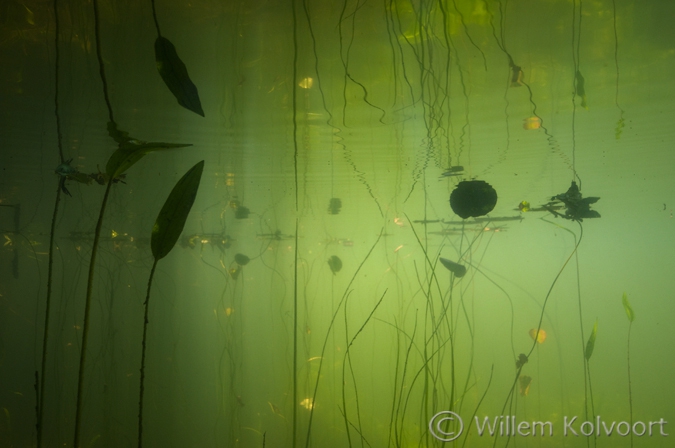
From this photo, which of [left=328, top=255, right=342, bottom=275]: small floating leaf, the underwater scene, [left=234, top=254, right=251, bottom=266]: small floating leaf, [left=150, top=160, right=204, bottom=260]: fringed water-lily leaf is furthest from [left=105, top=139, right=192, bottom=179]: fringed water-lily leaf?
[left=328, top=255, right=342, bottom=275]: small floating leaf

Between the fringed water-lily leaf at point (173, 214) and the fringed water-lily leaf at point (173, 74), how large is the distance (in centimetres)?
37

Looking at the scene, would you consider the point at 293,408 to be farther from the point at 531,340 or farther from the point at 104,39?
the point at 104,39

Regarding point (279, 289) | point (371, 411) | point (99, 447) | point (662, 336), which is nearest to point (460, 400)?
point (371, 411)

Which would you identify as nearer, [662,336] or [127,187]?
[127,187]

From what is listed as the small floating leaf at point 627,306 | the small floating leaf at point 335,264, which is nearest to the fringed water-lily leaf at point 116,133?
the small floating leaf at point 335,264

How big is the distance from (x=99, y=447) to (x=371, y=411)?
4.42 feet

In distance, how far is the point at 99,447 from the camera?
1.80m

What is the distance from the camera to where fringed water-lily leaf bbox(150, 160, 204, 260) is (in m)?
1.27

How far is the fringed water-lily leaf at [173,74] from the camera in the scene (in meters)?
1.47

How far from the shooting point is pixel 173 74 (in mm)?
1480

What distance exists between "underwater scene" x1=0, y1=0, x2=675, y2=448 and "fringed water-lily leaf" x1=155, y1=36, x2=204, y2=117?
1.28 ft

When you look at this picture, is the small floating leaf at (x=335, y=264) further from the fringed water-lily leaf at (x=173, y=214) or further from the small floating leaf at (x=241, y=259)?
the fringed water-lily leaf at (x=173, y=214)

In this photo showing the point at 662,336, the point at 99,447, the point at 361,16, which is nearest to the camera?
the point at 99,447

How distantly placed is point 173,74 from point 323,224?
3.11ft
